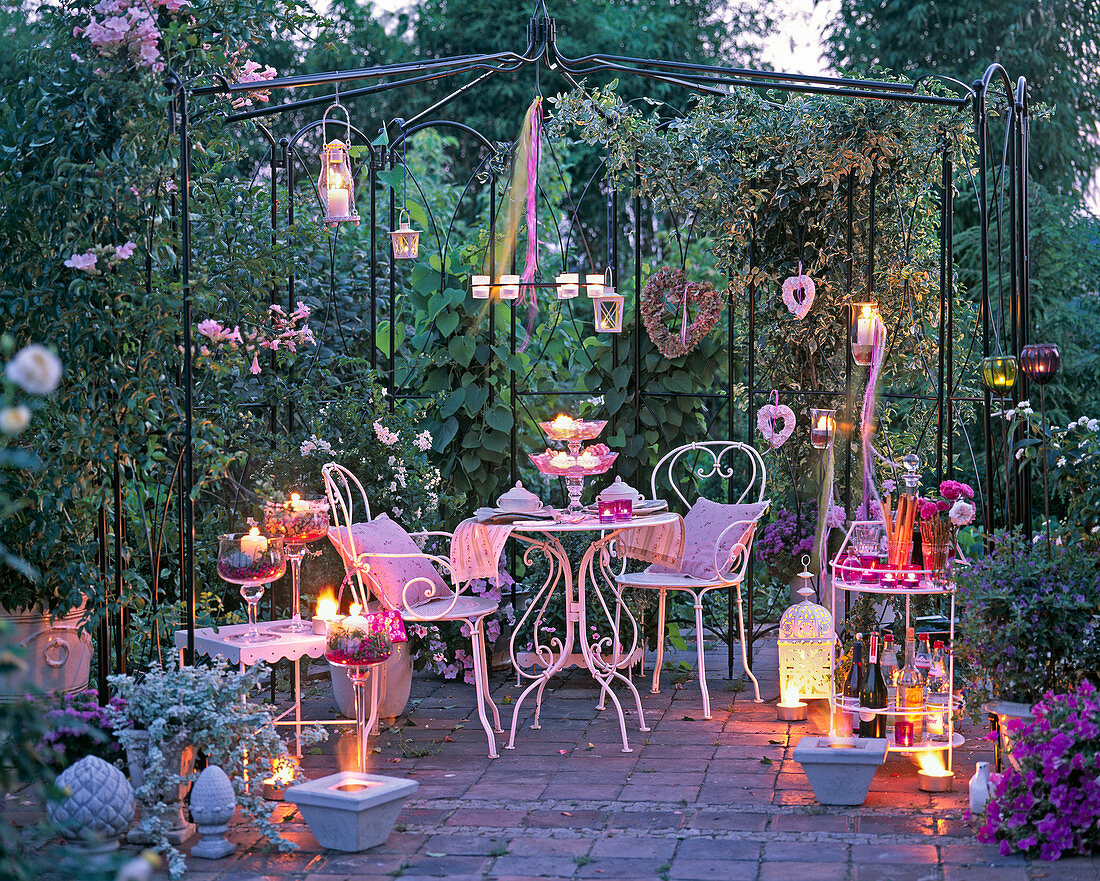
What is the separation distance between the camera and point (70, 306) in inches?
164

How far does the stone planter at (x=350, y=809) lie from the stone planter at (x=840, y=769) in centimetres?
132

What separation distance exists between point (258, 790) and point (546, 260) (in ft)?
21.3

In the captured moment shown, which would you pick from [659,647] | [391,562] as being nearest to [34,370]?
[391,562]

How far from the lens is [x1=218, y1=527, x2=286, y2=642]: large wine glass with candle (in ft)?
14.5

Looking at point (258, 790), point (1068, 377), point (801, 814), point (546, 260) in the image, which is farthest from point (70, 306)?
point (1068, 377)

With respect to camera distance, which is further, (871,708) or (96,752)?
(871,708)

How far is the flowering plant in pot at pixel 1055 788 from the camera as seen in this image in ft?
11.6

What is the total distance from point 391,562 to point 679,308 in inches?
79.3

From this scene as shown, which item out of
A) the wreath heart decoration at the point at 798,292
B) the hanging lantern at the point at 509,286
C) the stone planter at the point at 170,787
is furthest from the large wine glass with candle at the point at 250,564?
the wreath heart decoration at the point at 798,292

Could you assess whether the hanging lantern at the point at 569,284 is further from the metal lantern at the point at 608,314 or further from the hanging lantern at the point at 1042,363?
the hanging lantern at the point at 1042,363

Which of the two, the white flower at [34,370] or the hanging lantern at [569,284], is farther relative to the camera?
the hanging lantern at [569,284]

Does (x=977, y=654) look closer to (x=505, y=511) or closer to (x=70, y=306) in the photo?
(x=505, y=511)

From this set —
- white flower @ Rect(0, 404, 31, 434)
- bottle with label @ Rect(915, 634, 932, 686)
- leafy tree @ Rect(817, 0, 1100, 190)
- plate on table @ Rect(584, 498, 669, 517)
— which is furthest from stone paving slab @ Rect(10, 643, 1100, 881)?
leafy tree @ Rect(817, 0, 1100, 190)

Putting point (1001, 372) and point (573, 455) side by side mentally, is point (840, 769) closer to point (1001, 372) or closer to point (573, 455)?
point (1001, 372)
